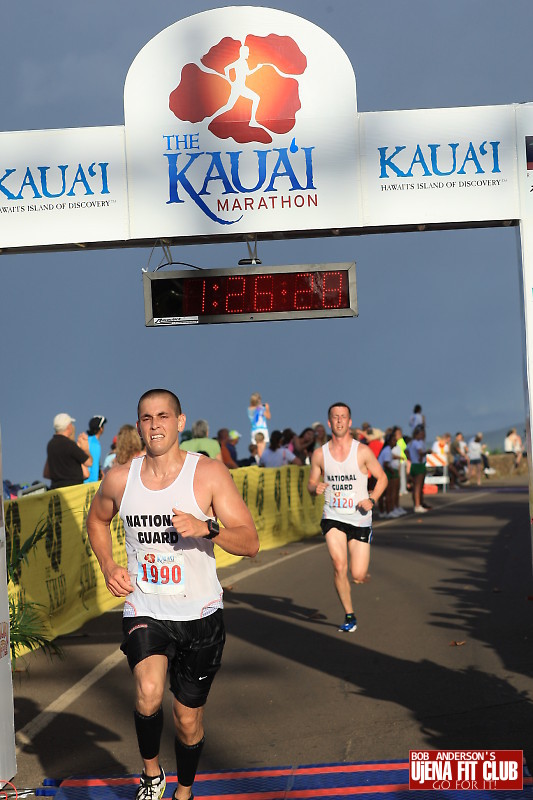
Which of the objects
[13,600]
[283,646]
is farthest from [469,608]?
[13,600]

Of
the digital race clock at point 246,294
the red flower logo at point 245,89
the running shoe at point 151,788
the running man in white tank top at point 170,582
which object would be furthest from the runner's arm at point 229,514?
the red flower logo at point 245,89

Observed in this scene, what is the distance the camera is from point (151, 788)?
591cm

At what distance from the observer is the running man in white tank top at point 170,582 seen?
5.91 metres

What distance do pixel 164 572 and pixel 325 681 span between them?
12.7ft

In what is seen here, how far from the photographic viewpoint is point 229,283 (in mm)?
7922

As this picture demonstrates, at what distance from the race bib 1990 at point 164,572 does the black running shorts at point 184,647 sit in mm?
165

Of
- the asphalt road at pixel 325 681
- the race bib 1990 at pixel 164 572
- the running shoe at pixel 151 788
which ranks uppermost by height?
the race bib 1990 at pixel 164 572

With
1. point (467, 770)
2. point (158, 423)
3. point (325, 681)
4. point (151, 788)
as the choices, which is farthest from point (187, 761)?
point (325, 681)

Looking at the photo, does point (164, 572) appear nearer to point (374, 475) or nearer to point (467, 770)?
point (467, 770)

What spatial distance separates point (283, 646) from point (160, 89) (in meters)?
Result: 5.56

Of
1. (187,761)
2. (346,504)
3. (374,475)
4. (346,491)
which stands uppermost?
(374,475)

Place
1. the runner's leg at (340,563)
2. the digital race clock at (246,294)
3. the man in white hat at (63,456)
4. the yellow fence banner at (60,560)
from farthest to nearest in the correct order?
the man in white hat at (63,456) < the runner's leg at (340,563) < the yellow fence banner at (60,560) < the digital race clock at (246,294)

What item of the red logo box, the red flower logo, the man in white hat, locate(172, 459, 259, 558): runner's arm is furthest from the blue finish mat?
the man in white hat

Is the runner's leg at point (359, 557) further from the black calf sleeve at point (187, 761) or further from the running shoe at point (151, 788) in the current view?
the running shoe at point (151, 788)
